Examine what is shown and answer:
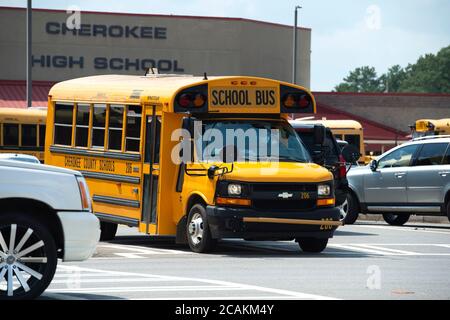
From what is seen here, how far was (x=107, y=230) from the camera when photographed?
66.2ft

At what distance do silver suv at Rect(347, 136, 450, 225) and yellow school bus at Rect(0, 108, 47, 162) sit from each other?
1655 cm

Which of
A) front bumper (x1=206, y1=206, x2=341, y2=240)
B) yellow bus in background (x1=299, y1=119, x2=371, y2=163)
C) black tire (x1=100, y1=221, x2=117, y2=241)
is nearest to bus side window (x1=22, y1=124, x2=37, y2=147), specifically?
yellow bus in background (x1=299, y1=119, x2=371, y2=163)

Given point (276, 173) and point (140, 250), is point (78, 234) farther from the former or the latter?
point (140, 250)

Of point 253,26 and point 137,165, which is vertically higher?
point 253,26

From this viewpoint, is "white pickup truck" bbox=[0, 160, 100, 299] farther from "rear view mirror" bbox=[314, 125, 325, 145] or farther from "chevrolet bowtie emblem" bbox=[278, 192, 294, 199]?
"rear view mirror" bbox=[314, 125, 325, 145]

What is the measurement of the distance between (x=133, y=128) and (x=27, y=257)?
24.6 feet

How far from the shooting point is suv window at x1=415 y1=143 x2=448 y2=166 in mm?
23703

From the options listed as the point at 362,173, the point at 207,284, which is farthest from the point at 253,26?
the point at 207,284

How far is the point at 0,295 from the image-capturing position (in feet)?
36.0

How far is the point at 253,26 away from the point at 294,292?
2491 inches

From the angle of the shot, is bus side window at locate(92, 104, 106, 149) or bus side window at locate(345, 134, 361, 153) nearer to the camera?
bus side window at locate(92, 104, 106, 149)

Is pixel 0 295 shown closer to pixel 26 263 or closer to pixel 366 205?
pixel 26 263

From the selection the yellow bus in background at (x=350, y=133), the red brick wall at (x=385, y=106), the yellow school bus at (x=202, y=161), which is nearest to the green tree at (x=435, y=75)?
the red brick wall at (x=385, y=106)
